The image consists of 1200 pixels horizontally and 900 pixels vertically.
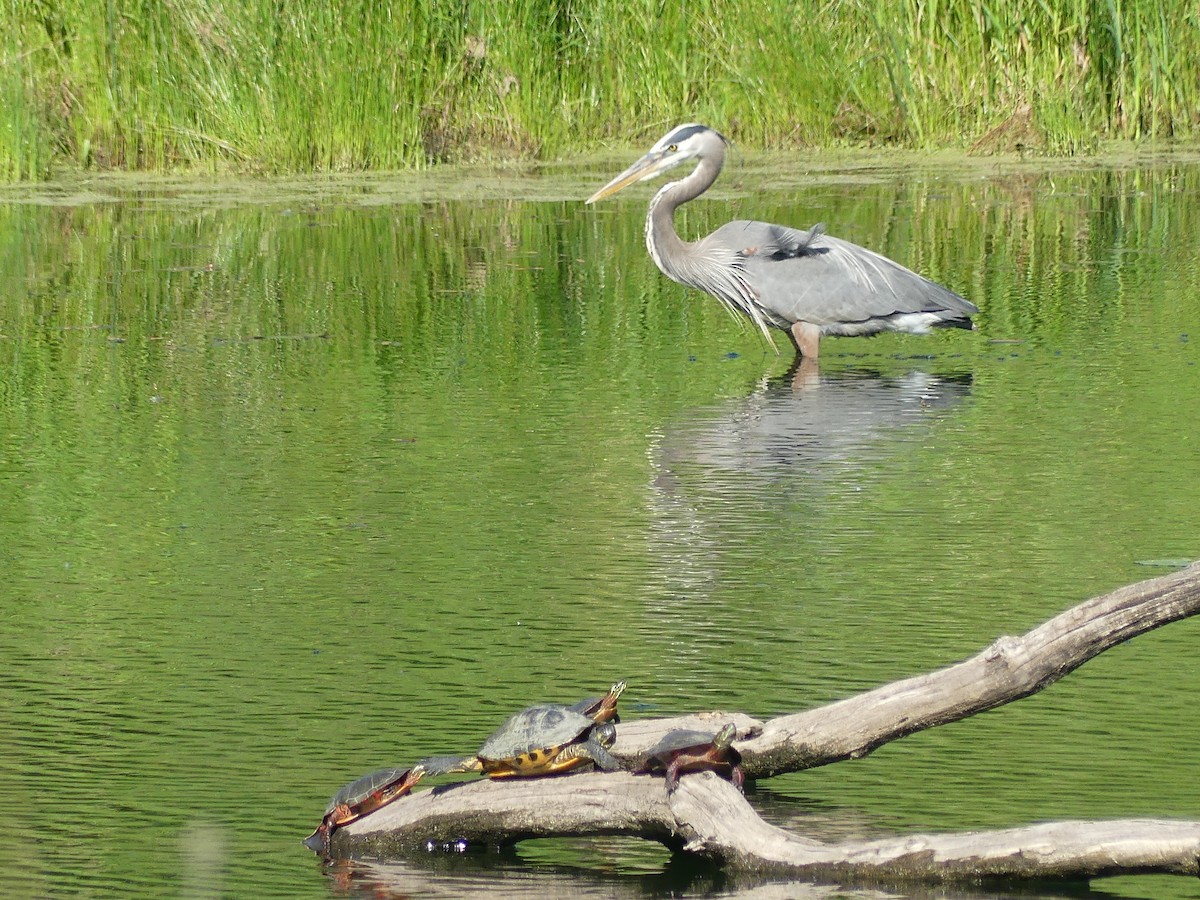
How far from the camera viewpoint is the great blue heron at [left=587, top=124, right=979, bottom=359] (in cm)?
726

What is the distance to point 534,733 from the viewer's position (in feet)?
9.79

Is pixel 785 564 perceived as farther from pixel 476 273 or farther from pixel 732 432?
pixel 476 273

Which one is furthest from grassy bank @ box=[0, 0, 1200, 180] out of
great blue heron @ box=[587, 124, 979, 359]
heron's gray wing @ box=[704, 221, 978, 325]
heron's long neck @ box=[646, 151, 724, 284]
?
heron's gray wing @ box=[704, 221, 978, 325]

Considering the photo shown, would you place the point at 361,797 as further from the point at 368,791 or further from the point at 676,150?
the point at 676,150

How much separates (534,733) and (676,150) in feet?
19.4

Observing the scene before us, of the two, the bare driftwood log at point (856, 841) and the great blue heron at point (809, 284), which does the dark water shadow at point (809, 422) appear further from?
the bare driftwood log at point (856, 841)

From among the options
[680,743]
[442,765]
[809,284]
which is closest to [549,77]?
[809,284]

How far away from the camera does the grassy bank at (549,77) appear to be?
11.7 metres

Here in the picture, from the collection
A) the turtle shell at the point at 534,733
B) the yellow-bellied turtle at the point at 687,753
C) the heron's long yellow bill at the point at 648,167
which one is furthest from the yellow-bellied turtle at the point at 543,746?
the heron's long yellow bill at the point at 648,167

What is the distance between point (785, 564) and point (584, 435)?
156cm

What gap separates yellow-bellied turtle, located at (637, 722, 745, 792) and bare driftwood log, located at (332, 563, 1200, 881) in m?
0.02

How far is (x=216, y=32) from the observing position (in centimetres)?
1170

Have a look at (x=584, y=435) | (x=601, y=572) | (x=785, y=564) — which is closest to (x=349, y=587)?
(x=601, y=572)

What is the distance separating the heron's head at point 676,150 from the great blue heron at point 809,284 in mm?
890
